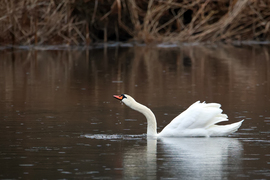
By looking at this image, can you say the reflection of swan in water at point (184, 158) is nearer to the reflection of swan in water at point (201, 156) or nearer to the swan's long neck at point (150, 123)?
the reflection of swan in water at point (201, 156)

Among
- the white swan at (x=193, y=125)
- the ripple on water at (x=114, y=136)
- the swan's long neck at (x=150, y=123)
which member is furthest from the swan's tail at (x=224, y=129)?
the ripple on water at (x=114, y=136)

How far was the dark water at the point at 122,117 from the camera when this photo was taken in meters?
7.91

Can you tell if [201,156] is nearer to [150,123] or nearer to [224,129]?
[224,129]

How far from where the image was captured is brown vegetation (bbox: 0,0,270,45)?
31625mm

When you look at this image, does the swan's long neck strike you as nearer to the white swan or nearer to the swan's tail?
the white swan

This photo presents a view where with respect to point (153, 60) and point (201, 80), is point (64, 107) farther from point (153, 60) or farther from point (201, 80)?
point (153, 60)

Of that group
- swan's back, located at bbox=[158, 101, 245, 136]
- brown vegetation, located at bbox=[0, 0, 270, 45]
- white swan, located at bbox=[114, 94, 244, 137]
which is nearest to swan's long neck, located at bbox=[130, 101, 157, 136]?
white swan, located at bbox=[114, 94, 244, 137]

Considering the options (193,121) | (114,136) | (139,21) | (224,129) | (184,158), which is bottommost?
(184,158)

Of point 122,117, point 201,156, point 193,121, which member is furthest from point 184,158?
point 122,117

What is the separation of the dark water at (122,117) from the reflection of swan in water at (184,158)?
0.01m

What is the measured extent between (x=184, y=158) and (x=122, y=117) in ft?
12.4

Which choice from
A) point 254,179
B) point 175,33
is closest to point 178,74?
point 254,179

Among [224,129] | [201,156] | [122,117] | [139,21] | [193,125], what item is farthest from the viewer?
[139,21]

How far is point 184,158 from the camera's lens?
845cm
